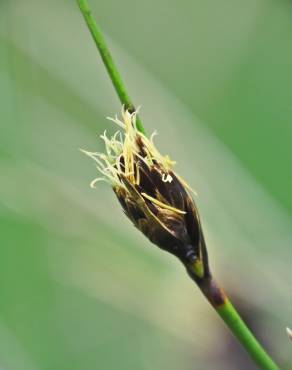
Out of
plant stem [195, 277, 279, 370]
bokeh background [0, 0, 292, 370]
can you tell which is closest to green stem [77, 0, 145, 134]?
plant stem [195, 277, 279, 370]

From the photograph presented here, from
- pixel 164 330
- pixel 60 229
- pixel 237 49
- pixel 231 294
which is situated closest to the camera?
pixel 231 294

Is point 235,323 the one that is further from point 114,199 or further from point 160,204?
point 114,199

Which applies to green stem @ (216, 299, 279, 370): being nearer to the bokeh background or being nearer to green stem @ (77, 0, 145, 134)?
green stem @ (77, 0, 145, 134)

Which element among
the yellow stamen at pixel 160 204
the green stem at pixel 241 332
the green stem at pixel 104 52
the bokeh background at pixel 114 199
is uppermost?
the bokeh background at pixel 114 199

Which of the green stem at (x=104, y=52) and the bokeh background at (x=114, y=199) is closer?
the green stem at (x=104, y=52)

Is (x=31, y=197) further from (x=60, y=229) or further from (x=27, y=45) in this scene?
(x=27, y=45)

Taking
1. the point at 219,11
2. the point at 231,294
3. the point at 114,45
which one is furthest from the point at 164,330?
the point at 219,11

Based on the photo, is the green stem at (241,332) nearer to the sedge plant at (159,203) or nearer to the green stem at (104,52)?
the sedge plant at (159,203)

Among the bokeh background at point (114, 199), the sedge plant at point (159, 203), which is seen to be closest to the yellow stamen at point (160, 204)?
the sedge plant at point (159, 203)
